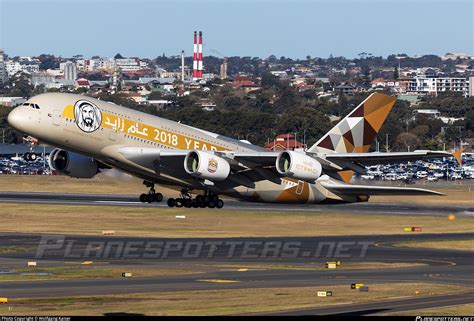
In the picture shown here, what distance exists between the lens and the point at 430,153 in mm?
74312

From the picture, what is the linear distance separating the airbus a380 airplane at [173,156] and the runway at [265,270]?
305 inches

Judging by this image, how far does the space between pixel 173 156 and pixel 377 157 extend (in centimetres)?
1359

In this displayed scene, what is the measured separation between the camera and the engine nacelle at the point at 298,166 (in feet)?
251

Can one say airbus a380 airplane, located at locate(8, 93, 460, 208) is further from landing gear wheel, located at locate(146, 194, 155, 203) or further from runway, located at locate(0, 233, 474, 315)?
runway, located at locate(0, 233, 474, 315)

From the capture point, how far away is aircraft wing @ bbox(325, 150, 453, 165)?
7519 centimetres

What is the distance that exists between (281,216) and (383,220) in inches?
434

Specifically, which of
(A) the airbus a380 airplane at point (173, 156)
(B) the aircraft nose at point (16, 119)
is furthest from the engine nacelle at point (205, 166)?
(B) the aircraft nose at point (16, 119)

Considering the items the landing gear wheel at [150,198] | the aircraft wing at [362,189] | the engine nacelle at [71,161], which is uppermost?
the engine nacelle at [71,161]

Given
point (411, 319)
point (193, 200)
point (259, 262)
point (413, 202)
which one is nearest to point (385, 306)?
point (411, 319)

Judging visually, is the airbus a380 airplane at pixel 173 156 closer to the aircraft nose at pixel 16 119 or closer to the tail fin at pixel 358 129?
the aircraft nose at pixel 16 119

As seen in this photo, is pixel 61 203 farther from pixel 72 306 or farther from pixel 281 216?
pixel 72 306

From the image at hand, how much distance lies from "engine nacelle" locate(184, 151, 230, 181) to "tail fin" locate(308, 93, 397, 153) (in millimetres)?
11395

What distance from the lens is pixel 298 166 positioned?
251ft

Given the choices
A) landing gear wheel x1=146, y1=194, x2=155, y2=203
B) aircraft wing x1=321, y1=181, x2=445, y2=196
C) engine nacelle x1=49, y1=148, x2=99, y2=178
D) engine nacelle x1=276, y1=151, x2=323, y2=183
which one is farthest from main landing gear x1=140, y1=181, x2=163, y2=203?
aircraft wing x1=321, y1=181, x2=445, y2=196
